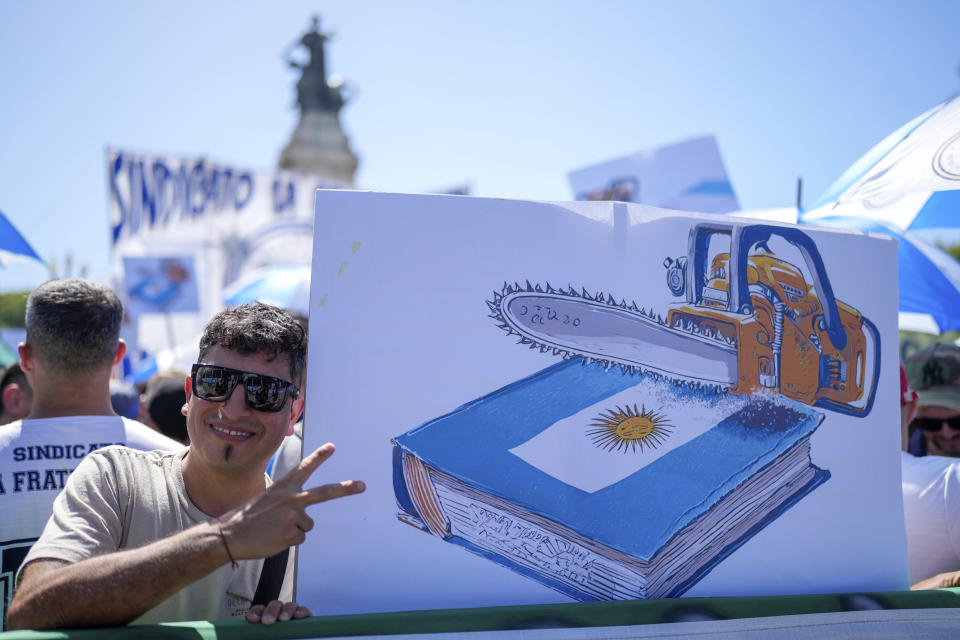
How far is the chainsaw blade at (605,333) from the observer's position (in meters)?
1.52

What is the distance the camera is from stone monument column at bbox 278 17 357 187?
23.1 m

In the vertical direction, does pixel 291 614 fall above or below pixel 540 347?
below

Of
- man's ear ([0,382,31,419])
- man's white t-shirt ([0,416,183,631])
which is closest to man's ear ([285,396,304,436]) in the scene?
man's white t-shirt ([0,416,183,631])

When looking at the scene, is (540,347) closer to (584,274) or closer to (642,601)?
(584,274)

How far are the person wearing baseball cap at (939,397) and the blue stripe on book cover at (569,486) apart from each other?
2.14 meters

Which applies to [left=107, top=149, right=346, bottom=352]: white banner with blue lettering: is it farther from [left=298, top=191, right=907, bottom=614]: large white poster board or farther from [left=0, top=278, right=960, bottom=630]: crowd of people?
[left=298, top=191, right=907, bottom=614]: large white poster board

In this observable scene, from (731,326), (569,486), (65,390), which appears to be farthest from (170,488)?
(731,326)

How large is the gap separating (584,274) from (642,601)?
26.1 inches

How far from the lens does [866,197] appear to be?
99.6 inches

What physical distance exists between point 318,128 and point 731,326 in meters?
24.8

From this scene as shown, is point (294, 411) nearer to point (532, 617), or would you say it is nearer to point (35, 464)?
point (532, 617)

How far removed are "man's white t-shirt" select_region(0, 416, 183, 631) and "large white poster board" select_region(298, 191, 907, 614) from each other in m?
0.92

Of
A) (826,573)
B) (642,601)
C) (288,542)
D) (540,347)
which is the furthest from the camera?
(826,573)

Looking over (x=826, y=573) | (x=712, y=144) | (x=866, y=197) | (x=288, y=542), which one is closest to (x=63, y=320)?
(x=288, y=542)
